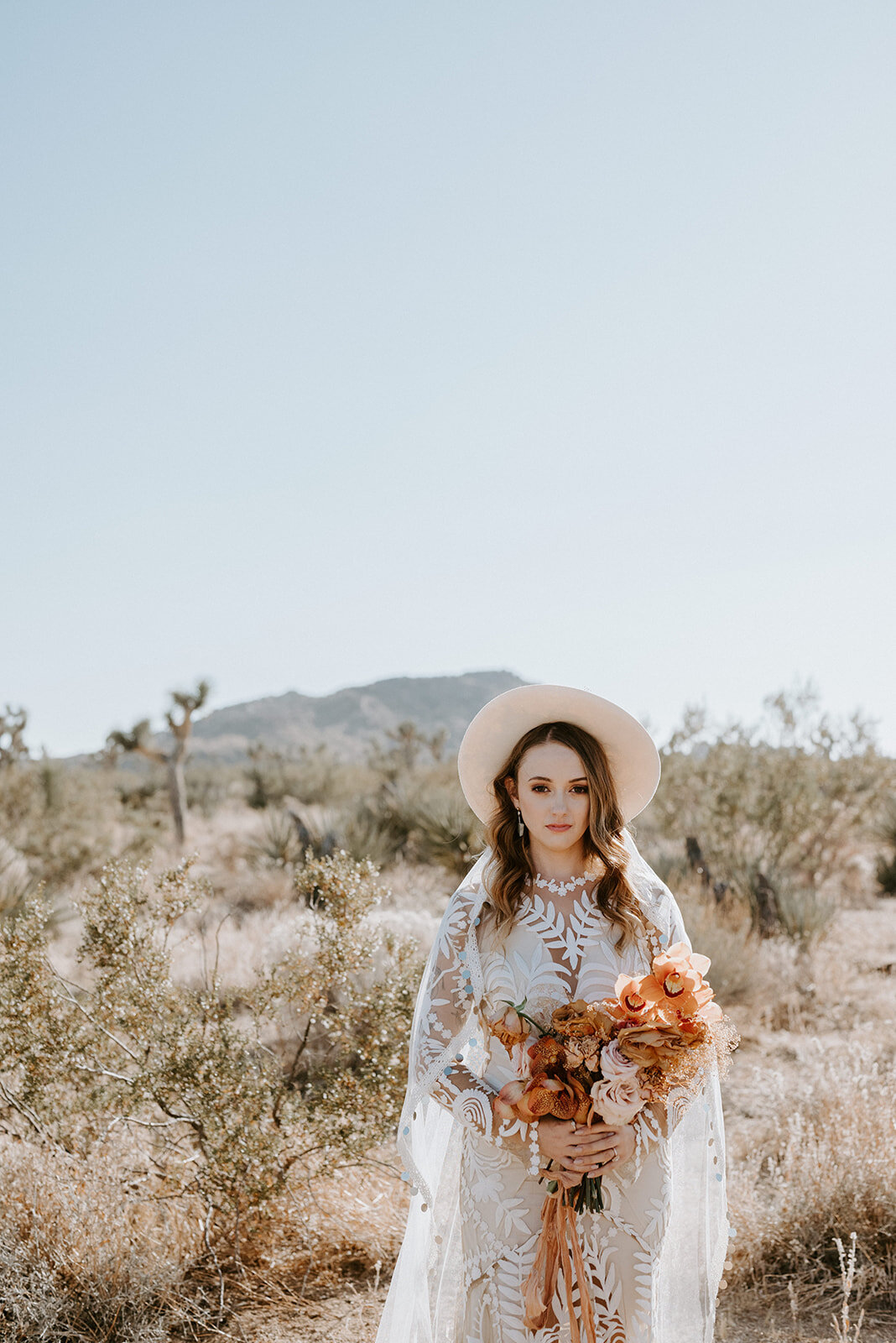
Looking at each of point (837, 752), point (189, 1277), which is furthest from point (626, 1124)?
point (837, 752)

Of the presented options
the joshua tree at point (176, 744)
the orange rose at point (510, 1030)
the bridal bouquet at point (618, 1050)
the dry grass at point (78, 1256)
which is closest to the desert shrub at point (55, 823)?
the joshua tree at point (176, 744)

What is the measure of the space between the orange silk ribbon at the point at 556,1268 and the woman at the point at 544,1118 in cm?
4

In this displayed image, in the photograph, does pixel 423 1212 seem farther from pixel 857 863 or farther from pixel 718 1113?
pixel 857 863

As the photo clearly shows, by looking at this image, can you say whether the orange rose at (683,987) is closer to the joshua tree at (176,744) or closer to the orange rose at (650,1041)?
the orange rose at (650,1041)

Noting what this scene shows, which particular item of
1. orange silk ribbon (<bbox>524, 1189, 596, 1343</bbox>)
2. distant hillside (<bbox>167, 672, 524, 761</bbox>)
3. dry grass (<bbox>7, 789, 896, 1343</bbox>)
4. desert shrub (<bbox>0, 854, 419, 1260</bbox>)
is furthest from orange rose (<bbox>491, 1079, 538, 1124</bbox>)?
distant hillside (<bbox>167, 672, 524, 761</bbox>)

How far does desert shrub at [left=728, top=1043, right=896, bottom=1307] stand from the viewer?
3930 millimetres

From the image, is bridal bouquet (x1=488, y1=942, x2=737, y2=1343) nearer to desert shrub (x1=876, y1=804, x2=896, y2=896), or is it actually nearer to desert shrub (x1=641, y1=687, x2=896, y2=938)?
desert shrub (x1=641, y1=687, x2=896, y2=938)

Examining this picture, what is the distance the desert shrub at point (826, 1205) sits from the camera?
393 cm

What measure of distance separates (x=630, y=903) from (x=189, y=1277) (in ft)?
8.76

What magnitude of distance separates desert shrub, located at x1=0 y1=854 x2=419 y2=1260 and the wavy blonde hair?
1370 millimetres

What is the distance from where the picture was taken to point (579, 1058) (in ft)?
7.42

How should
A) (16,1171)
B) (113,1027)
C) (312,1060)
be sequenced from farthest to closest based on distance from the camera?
(312,1060) → (113,1027) → (16,1171)

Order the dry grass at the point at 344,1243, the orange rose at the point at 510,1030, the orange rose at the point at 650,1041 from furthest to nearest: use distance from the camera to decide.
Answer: the dry grass at the point at 344,1243 → the orange rose at the point at 510,1030 → the orange rose at the point at 650,1041

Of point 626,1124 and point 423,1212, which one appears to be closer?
point 626,1124
